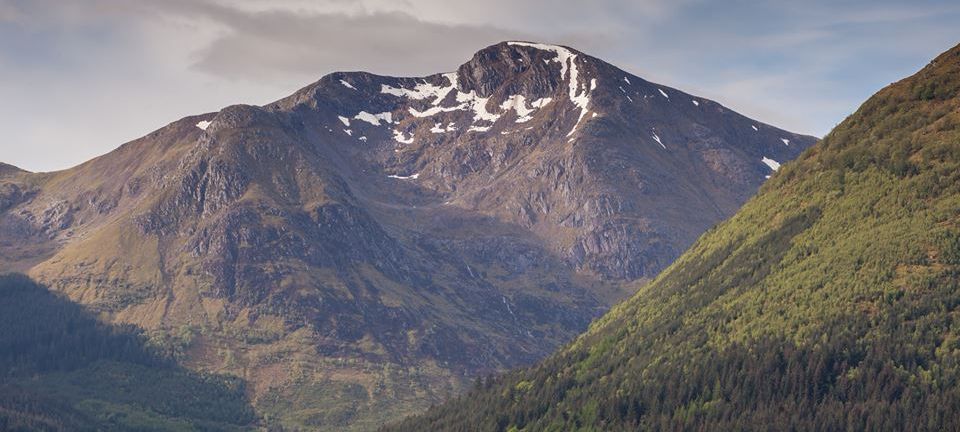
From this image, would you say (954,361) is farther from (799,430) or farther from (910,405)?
(799,430)

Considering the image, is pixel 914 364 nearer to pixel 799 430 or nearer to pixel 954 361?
pixel 954 361

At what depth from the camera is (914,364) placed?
19962 centimetres

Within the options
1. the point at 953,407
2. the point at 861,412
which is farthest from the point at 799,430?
the point at 953,407

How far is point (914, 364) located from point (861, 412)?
43.4 feet

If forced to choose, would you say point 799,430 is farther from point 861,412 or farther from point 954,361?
point 954,361

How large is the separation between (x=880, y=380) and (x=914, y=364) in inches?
229

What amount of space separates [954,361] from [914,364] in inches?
248

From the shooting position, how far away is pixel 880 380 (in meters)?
199

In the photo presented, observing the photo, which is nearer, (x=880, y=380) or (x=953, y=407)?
(x=953, y=407)

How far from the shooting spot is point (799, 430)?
649 ft

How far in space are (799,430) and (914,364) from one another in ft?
67.3

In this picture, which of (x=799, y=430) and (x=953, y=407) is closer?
(x=953, y=407)

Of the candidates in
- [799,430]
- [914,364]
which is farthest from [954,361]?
[799,430]

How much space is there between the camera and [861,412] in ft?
635
